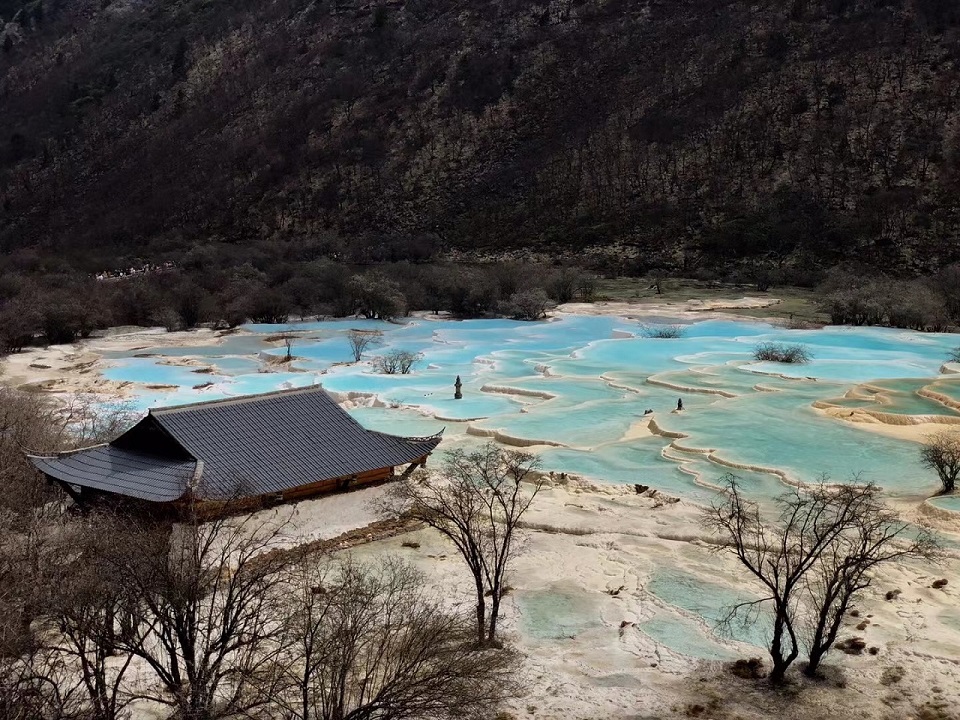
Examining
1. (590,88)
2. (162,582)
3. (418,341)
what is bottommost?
(418,341)

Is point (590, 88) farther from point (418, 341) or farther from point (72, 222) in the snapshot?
point (72, 222)

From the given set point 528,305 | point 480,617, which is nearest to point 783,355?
point 528,305

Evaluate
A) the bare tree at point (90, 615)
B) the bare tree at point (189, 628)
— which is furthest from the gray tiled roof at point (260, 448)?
the bare tree at point (189, 628)

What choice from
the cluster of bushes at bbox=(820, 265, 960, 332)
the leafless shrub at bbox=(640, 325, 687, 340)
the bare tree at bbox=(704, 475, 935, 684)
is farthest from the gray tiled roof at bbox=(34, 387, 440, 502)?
the cluster of bushes at bbox=(820, 265, 960, 332)

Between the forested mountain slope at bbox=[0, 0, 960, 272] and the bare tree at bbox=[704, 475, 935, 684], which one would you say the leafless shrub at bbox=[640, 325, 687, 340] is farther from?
the bare tree at bbox=[704, 475, 935, 684]

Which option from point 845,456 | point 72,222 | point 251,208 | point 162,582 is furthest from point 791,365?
point 72,222

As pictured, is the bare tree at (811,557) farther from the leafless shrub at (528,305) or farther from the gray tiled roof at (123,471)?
the leafless shrub at (528,305)

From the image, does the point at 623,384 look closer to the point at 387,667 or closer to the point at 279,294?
the point at 387,667
